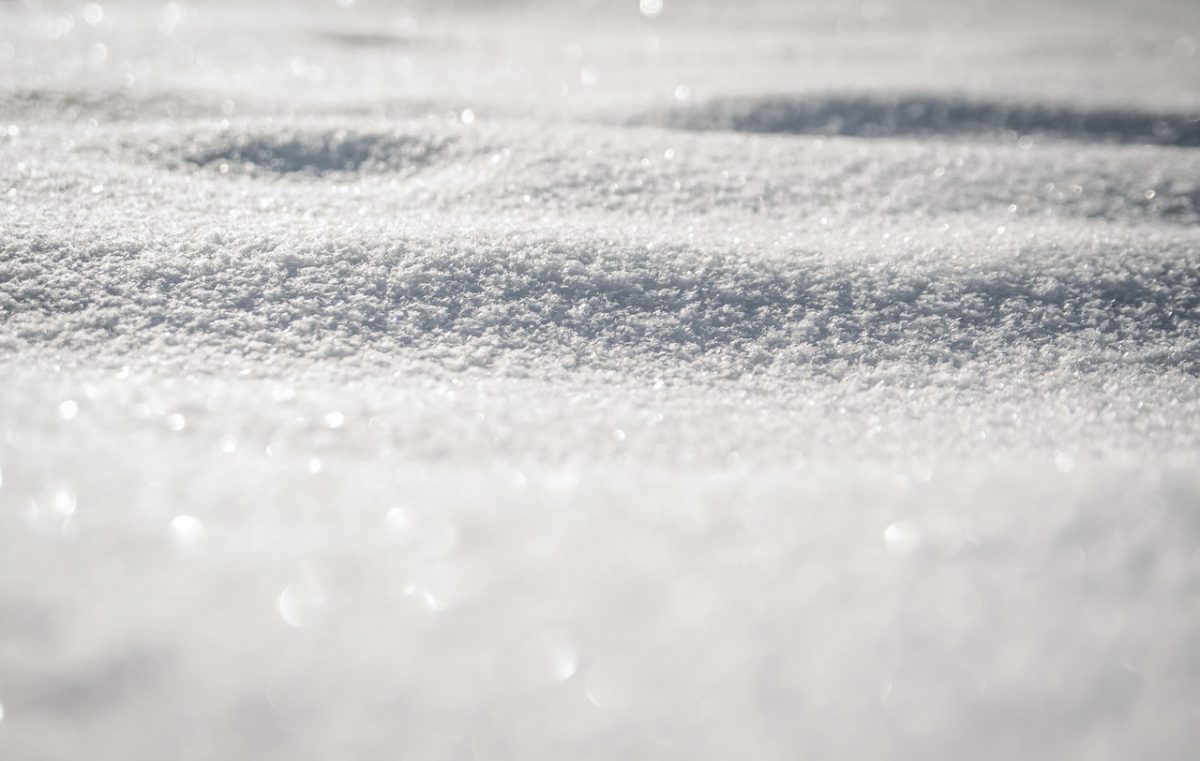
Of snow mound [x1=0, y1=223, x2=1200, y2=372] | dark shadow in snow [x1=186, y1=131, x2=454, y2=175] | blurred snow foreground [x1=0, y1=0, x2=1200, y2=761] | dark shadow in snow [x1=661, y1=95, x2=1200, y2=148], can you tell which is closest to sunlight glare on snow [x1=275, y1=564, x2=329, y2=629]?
blurred snow foreground [x1=0, y1=0, x2=1200, y2=761]

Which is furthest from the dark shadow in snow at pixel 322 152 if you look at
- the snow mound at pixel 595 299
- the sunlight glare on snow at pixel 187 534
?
the sunlight glare on snow at pixel 187 534

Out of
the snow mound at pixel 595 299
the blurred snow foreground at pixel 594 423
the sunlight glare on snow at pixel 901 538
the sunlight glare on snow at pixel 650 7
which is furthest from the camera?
the sunlight glare on snow at pixel 650 7

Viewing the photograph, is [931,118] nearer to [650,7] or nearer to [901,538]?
[901,538]

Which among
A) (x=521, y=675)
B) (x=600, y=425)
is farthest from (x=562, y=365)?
(x=521, y=675)

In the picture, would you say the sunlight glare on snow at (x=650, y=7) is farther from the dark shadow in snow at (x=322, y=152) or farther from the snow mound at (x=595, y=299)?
the snow mound at (x=595, y=299)

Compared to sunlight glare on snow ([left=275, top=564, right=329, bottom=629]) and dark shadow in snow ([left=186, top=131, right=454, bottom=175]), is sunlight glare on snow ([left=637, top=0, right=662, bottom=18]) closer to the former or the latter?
dark shadow in snow ([left=186, top=131, right=454, bottom=175])

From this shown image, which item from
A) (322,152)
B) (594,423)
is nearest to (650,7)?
(322,152)

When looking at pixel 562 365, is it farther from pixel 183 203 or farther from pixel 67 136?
pixel 67 136
